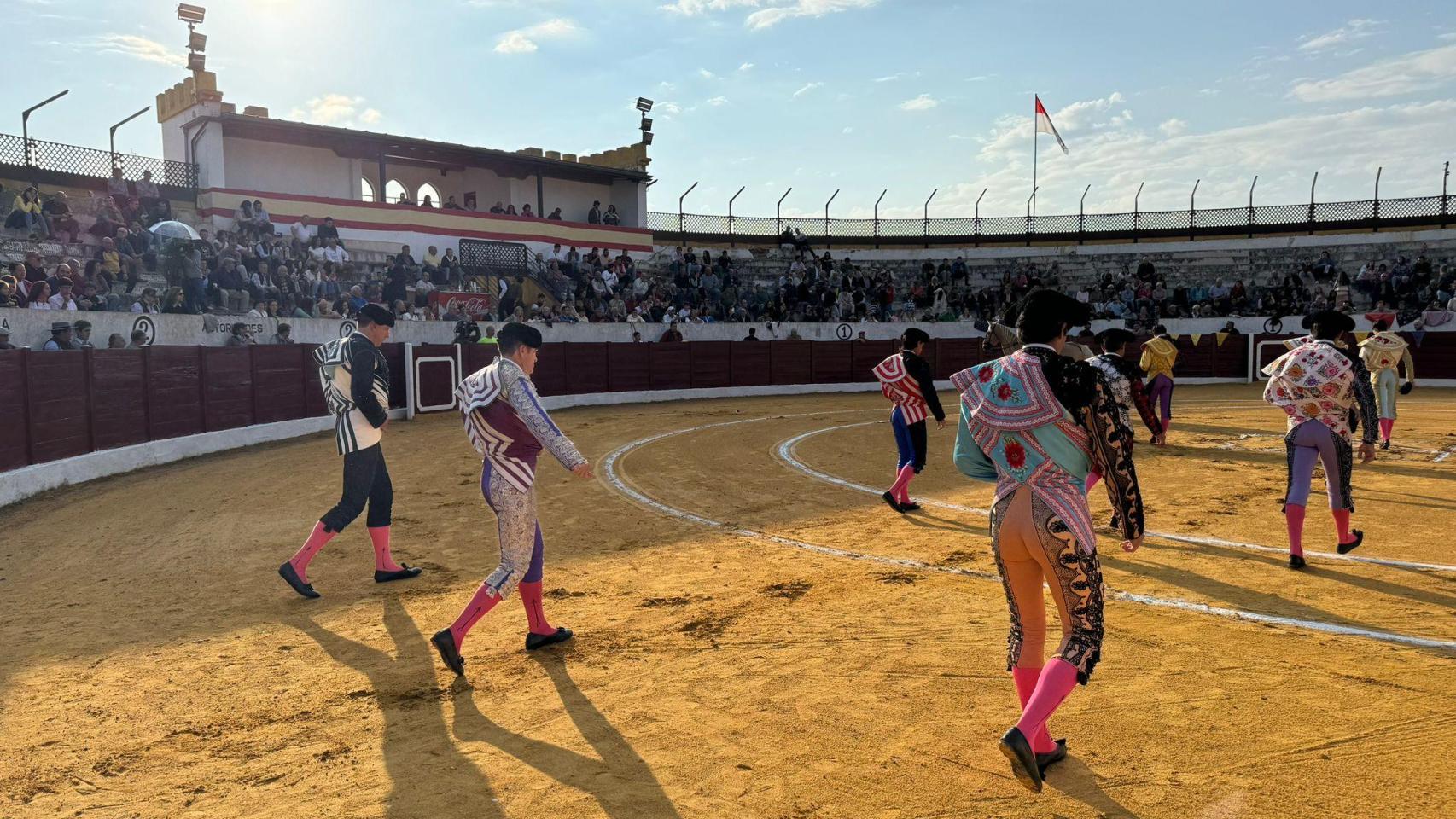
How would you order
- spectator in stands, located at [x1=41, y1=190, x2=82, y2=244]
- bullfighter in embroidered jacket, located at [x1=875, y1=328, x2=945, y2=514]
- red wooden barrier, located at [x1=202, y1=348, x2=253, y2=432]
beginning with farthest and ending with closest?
spectator in stands, located at [x1=41, y1=190, x2=82, y2=244] → red wooden barrier, located at [x1=202, y1=348, x2=253, y2=432] → bullfighter in embroidered jacket, located at [x1=875, y1=328, x2=945, y2=514]

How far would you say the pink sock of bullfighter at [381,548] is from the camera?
5977 mm

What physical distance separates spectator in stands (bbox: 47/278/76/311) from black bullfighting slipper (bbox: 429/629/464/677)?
34.9ft

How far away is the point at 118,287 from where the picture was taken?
14430 millimetres

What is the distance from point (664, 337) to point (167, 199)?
37.0 feet

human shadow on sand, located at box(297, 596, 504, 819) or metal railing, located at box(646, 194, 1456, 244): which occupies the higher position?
metal railing, located at box(646, 194, 1456, 244)

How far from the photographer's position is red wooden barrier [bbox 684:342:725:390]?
22.8 m

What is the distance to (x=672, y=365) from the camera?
22438 millimetres

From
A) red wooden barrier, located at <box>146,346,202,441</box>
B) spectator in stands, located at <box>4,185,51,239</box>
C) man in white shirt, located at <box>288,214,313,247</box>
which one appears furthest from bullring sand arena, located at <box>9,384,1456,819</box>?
man in white shirt, located at <box>288,214,313,247</box>

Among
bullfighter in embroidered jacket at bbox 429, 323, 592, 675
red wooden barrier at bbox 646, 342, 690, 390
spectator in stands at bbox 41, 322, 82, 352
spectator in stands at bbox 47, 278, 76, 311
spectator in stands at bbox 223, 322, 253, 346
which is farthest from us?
red wooden barrier at bbox 646, 342, 690, 390

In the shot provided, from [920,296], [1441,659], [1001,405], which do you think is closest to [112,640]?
[1001,405]

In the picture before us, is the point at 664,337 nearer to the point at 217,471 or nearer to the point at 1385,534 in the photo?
the point at 217,471

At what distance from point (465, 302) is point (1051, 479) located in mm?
19757

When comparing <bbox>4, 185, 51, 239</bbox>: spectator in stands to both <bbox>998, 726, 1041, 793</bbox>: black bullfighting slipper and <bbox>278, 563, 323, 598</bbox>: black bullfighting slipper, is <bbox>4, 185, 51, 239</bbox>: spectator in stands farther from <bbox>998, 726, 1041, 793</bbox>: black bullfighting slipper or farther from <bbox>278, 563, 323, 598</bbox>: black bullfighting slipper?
<bbox>998, 726, 1041, 793</bbox>: black bullfighting slipper

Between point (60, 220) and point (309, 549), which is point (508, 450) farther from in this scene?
point (60, 220)
